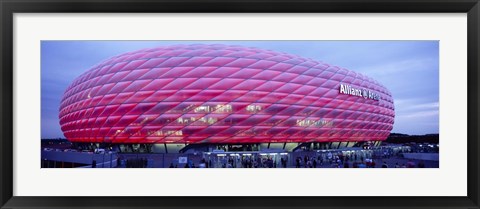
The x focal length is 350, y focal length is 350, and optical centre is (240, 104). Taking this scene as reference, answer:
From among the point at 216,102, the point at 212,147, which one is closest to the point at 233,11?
the point at 212,147

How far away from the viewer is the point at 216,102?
1819 centimetres

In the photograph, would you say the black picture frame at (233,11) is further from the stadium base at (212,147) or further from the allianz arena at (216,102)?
the allianz arena at (216,102)

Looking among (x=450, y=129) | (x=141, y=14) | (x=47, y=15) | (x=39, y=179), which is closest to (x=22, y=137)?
(x=39, y=179)

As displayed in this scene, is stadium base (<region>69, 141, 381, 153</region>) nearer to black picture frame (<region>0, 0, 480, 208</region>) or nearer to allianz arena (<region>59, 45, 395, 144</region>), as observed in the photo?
allianz arena (<region>59, 45, 395, 144</region>)

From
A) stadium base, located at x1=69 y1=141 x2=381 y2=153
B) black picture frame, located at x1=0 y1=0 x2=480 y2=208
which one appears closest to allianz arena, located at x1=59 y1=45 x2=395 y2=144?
stadium base, located at x1=69 y1=141 x2=381 y2=153

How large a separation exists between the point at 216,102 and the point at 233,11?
460 inches

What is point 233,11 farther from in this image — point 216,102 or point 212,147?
point 216,102

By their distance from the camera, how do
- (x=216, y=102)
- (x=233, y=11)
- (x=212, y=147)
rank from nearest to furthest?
(x=233, y=11) → (x=212, y=147) → (x=216, y=102)

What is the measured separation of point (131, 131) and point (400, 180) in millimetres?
14216

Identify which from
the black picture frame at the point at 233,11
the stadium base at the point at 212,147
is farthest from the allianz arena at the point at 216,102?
the black picture frame at the point at 233,11

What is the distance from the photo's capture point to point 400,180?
674 centimetres

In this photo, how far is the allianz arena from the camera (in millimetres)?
17047

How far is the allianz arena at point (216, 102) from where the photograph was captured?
→ 671 inches

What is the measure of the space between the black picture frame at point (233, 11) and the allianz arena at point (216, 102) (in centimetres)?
876
